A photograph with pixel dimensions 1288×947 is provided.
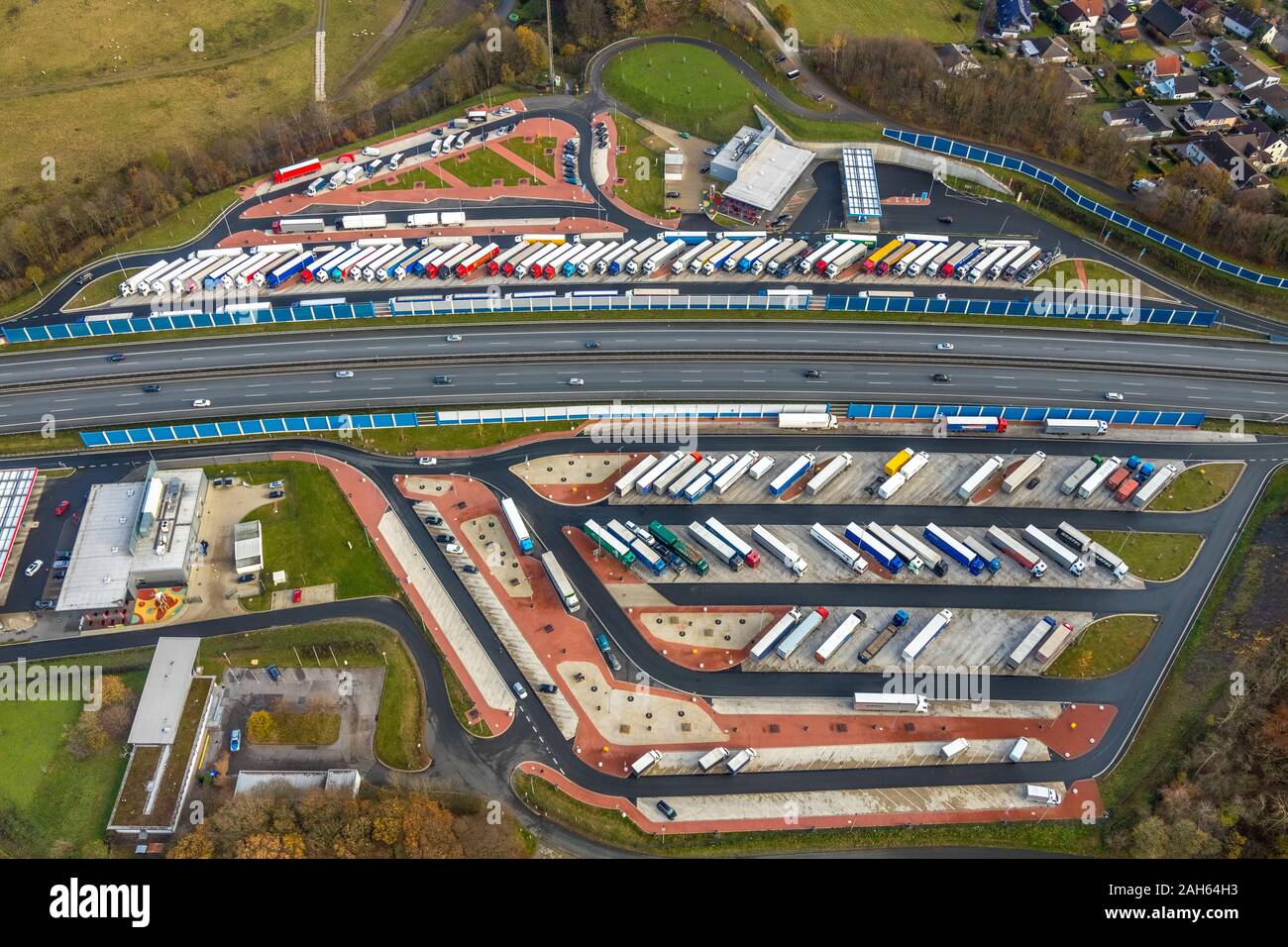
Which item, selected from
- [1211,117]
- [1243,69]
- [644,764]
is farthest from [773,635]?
[1243,69]

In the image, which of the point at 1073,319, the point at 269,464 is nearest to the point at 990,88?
the point at 1073,319

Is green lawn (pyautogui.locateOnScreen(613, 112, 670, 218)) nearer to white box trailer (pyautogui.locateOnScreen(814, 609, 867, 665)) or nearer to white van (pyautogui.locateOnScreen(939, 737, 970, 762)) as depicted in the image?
white box trailer (pyautogui.locateOnScreen(814, 609, 867, 665))

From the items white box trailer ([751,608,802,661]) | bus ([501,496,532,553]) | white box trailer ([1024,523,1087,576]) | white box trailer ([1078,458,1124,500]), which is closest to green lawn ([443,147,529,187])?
bus ([501,496,532,553])

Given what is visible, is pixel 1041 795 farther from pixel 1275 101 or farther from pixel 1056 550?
pixel 1275 101

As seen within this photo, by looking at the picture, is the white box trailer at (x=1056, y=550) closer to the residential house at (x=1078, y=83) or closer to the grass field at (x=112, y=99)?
the residential house at (x=1078, y=83)

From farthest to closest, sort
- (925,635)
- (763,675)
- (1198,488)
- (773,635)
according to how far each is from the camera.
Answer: (1198,488) < (925,635) < (773,635) < (763,675)

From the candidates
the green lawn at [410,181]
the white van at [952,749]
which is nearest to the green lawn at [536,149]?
the green lawn at [410,181]
